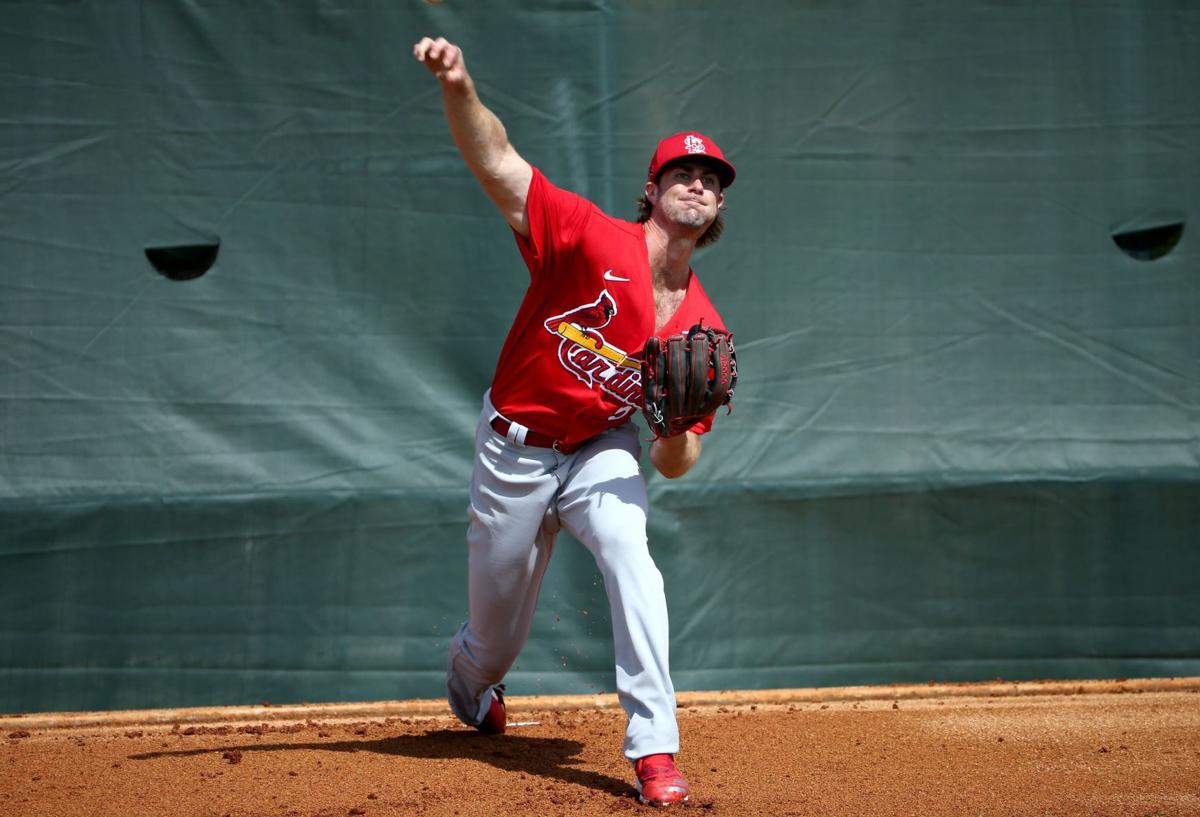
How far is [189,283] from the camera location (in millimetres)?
4105

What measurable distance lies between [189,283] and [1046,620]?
3.23 metres

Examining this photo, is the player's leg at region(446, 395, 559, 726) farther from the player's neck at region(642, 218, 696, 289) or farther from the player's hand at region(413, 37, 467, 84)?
the player's hand at region(413, 37, 467, 84)

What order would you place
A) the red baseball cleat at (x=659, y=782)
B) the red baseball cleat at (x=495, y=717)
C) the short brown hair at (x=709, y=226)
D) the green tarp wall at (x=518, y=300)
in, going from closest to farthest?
the red baseball cleat at (x=659, y=782) < the short brown hair at (x=709, y=226) < the red baseball cleat at (x=495, y=717) < the green tarp wall at (x=518, y=300)

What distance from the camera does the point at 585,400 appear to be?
10.1 feet

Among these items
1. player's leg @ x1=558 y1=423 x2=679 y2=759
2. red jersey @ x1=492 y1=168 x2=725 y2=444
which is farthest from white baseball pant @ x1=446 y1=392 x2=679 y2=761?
red jersey @ x1=492 y1=168 x2=725 y2=444

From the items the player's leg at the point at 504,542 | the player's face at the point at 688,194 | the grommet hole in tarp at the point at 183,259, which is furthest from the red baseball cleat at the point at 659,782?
the grommet hole in tarp at the point at 183,259

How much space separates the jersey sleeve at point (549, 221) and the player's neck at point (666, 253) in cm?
23

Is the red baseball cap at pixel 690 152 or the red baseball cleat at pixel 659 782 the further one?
the red baseball cap at pixel 690 152

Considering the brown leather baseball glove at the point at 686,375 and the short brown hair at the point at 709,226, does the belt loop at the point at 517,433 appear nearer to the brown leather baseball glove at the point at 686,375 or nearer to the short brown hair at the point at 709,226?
the brown leather baseball glove at the point at 686,375

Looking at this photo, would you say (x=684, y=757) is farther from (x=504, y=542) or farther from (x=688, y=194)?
(x=688, y=194)

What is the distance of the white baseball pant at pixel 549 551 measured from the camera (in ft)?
9.30

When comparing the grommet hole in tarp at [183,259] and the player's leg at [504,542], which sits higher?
the grommet hole in tarp at [183,259]

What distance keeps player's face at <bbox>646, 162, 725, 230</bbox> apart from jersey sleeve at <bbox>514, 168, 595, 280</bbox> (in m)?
0.25

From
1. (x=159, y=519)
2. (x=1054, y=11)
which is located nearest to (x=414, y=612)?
(x=159, y=519)
